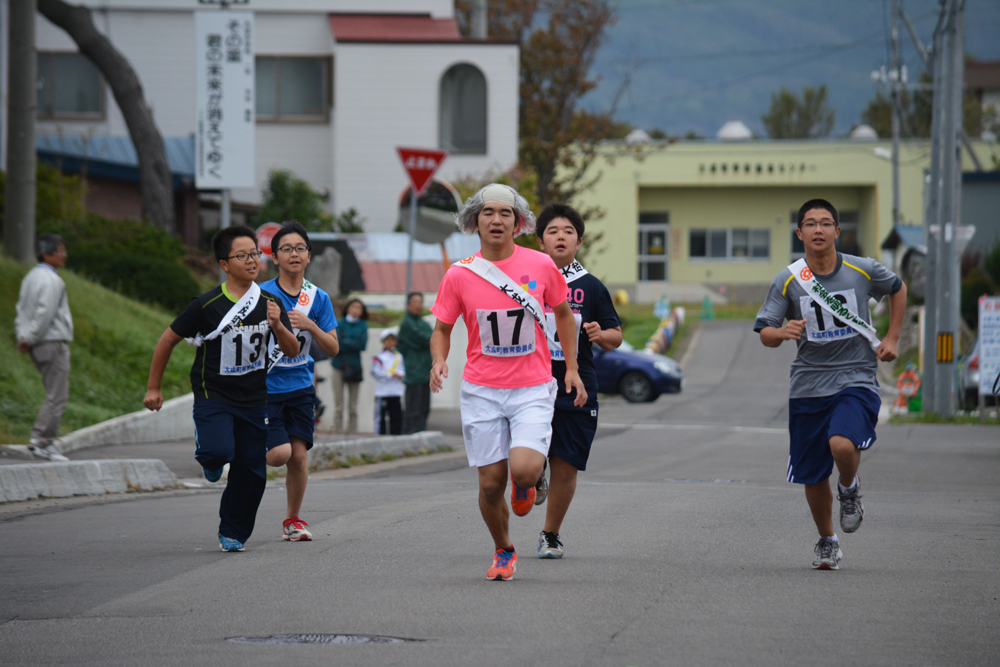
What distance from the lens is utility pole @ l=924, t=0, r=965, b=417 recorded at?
20.8 metres

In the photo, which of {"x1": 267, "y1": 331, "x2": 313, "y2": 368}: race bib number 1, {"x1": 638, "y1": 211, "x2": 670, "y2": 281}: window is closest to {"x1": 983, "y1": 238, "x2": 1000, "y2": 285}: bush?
{"x1": 267, "y1": 331, "x2": 313, "y2": 368}: race bib number 1

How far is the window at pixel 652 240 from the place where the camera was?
63469mm

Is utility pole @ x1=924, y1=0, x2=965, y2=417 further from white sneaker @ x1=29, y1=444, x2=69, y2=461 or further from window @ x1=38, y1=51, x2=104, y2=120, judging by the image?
window @ x1=38, y1=51, x2=104, y2=120

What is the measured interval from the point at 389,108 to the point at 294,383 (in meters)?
27.4

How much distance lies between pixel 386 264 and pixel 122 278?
9.07 metres

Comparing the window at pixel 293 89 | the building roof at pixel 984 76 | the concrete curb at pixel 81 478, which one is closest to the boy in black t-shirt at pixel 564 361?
the concrete curb at pixel 81 478

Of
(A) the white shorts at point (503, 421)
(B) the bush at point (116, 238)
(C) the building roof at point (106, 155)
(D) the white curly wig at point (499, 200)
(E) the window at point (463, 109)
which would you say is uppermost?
(E) the window at point (463, 109)

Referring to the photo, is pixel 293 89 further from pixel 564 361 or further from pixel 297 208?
pixel 564 361

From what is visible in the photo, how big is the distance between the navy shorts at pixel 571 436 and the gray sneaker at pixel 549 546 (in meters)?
0.49

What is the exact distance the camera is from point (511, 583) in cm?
623

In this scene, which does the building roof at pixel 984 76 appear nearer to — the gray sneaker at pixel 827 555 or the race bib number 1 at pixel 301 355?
the race bib number 1 at pixel 301 355

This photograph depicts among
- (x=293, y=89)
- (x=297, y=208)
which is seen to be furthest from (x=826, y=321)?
(x=293, y=89)

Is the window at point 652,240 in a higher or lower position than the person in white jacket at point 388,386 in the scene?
higher

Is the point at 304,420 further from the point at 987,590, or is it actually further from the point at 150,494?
the point at 987,590
